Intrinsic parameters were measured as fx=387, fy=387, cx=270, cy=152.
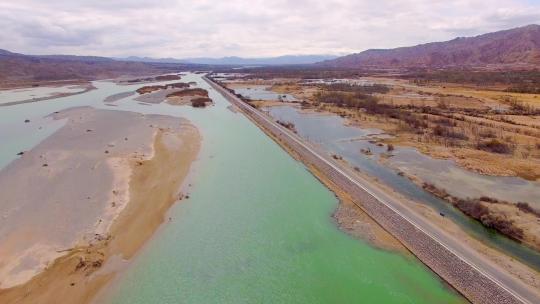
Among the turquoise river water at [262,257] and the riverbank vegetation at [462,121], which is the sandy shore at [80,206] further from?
the riverbank vegetation at [462,121]

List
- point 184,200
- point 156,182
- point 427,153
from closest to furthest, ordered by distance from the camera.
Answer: point 184,200, point 156,182, point 427,153

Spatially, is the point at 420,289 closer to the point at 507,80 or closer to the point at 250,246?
the point at 250,246

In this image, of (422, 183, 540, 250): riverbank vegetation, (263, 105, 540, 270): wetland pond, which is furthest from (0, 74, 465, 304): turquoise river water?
(422, 183, 540, 250): riverbank vegetation

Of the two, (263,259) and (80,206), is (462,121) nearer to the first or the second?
(263,259)

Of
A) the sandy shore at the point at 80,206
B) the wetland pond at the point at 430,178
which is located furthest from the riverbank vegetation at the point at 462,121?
the sandy shore at the point at 80,206

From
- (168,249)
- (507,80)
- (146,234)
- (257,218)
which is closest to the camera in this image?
(168,249)

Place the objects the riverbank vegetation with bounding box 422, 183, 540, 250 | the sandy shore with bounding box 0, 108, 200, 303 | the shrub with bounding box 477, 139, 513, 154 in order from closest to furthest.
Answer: the sandy shore with bounding box 0, 108, 200, 303
the riverbank vegetation with bounding box 422, 183, 540, 250
the shrub with bounding box 477, 139, 513, 154

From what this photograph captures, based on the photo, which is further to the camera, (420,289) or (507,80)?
(507,80)

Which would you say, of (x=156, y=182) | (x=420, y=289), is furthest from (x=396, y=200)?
(x=156, y=182)

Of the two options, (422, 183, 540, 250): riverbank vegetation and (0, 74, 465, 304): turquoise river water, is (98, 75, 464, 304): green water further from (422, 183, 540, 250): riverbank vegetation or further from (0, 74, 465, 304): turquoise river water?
(422, 183, 540, 250): riverbank vegetation
